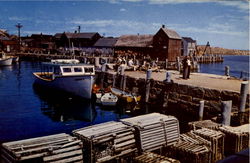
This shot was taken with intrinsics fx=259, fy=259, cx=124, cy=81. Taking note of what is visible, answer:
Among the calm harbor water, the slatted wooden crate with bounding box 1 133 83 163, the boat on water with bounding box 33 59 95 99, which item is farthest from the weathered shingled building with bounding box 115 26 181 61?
the slatted wooden crate with bounding box 1 133 83 163

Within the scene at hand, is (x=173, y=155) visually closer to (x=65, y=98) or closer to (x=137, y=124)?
(x=137, y=124)

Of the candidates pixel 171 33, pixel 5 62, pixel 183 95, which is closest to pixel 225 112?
pixel 183 95

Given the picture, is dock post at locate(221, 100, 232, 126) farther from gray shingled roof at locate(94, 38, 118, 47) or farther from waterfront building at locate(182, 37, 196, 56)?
waterfront building at locate(182, 37, 196, 56)

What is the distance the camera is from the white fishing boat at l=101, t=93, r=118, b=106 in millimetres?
21108

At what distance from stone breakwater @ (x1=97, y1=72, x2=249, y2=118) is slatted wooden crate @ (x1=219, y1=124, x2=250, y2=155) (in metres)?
5.90

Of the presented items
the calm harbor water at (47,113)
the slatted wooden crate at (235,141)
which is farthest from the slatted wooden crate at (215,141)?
the calm harbor water at (47,113)

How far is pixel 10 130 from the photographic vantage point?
15289 millimetres

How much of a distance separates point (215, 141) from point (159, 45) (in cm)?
4533

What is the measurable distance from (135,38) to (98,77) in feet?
107

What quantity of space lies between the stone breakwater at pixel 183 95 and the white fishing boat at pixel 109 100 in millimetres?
2647

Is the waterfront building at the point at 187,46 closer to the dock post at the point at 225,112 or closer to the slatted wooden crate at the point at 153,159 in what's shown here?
the dock post at the point at 225,112

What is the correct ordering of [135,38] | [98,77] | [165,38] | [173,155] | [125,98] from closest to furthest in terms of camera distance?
[173,155], [125,98], [98,77], [165,38], [135,38]

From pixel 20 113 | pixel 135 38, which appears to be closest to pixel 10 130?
pixel 20 113

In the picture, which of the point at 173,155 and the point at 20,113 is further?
the point at 20,113
